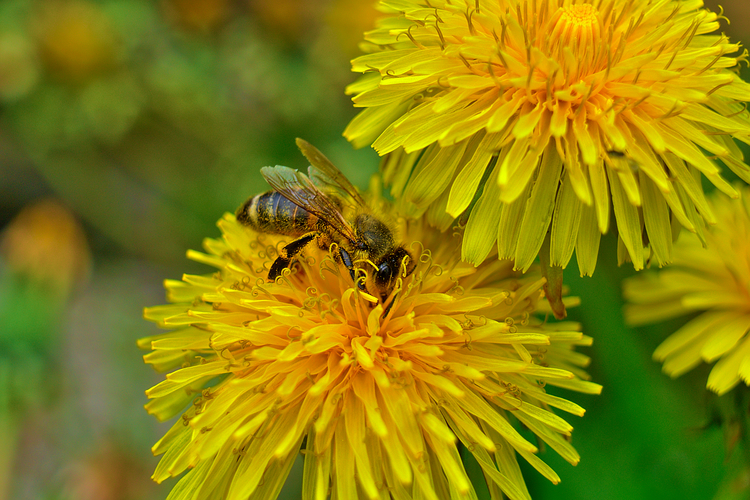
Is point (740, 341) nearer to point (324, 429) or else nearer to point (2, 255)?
point (324, 429)

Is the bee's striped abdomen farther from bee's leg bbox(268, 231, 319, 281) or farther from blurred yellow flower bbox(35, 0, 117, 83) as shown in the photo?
blurred yellow flower bbox(35, 0, 117, 83)

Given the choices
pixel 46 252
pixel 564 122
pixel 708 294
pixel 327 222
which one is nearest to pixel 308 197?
pixel 327 222

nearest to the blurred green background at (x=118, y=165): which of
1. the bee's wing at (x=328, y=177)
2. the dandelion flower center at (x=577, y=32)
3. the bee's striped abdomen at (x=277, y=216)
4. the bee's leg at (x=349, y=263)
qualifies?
the bee's wing at (x=328, y=177)

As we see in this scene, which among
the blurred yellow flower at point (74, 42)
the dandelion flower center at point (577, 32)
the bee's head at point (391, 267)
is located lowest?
the bee's head at point (391, 267)

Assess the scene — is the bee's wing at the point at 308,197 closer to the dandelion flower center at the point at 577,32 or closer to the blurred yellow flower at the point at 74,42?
the dandelion flower center at the point at 577,32

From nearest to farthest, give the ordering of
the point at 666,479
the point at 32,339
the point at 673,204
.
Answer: the point at 673,204, the point at 666,479, the point at 32,339

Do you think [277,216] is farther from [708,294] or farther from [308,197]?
[708,294]

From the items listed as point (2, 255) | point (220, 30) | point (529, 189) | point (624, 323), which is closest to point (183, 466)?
point (529, 189)
